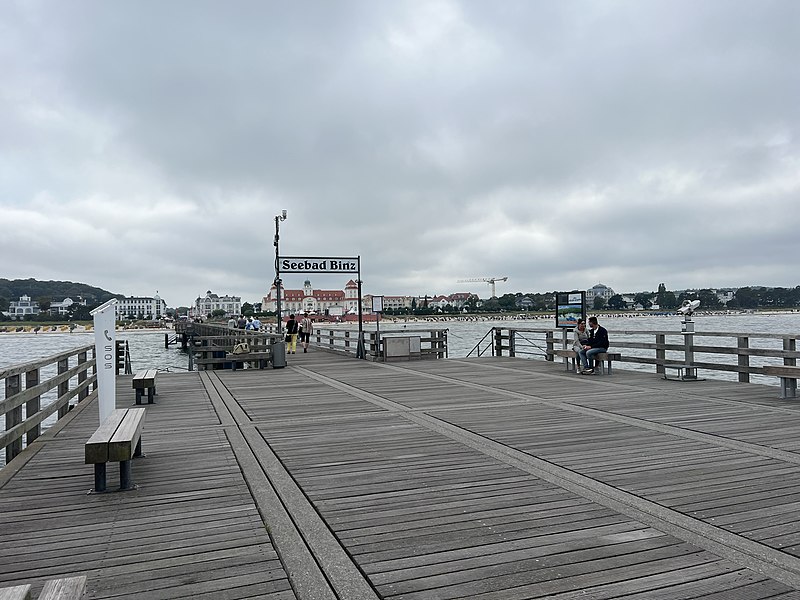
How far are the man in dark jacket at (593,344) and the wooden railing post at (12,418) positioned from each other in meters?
10.1

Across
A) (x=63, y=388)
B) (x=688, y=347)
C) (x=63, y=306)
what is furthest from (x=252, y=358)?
(x=63, y=306)

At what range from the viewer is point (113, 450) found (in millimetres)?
4738

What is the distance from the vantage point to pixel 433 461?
5.79 m

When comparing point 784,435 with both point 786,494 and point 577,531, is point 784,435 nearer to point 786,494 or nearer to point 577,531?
point 786,494

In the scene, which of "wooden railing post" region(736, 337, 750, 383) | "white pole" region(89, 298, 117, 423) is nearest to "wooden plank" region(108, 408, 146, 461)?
"white pole" region(89, 298, 117, 423)

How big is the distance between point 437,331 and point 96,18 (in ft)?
41.4

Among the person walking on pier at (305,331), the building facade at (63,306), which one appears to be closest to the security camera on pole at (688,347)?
the person walking on pier at (305,331)

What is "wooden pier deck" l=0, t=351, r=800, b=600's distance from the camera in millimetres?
3262

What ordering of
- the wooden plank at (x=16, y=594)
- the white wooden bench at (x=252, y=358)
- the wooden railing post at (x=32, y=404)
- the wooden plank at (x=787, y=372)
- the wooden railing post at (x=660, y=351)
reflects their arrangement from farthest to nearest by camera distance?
→ the white wooden bench at (x=252, y=358) → the wooden railing post at (x=660, y=351) → the wooden plank at (x=787, y=372) → the wooden railing post at (x=32, y=404) → the wooden plank at (x=16, y=594)

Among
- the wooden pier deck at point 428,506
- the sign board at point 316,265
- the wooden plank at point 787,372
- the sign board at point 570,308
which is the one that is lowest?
the wooden pier deck at point 428,506

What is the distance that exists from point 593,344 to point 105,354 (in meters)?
9.37

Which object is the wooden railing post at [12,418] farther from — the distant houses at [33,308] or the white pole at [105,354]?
the distant houses at [33,308]

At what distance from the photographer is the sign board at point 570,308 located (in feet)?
49.2

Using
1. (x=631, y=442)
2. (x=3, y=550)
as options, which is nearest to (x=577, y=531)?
(x=631, y=442)
